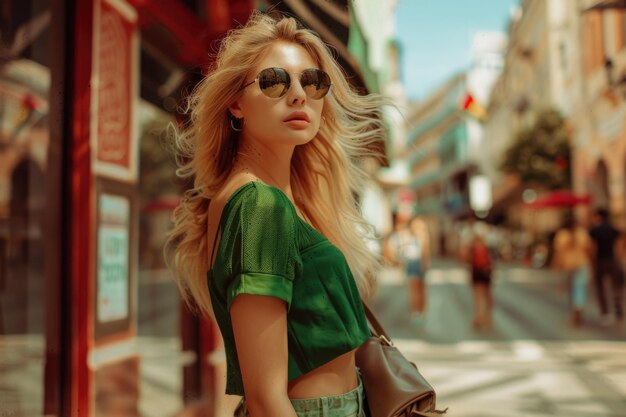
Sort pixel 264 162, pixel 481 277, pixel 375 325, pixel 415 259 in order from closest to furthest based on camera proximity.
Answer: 1. pixel 264 162
2. pixel 375 325
3. pixel 481 277
4. pixel 415 259

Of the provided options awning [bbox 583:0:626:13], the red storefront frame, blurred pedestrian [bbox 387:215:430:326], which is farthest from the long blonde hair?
blurred pedestrian [bbox 387:215:430:326]

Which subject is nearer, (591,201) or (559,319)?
(559,319)

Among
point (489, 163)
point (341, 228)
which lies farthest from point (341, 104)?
point (489, 163)

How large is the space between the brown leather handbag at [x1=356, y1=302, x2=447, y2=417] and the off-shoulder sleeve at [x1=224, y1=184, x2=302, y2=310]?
346mm

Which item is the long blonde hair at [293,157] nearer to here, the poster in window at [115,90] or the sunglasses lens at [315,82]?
the sunglasses lens at [315,82]

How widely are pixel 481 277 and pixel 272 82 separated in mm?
9018

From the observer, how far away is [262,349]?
1.23 meters

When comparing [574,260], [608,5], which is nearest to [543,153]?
[574,260]

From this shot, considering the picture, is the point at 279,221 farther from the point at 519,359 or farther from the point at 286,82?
the point at 519,359

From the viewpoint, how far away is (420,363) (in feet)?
23.3

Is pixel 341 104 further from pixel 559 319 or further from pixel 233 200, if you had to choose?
pixel 559 319

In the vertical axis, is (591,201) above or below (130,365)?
above

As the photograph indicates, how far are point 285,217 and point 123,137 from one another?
11.4 ft

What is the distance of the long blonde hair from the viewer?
58.6 inches
